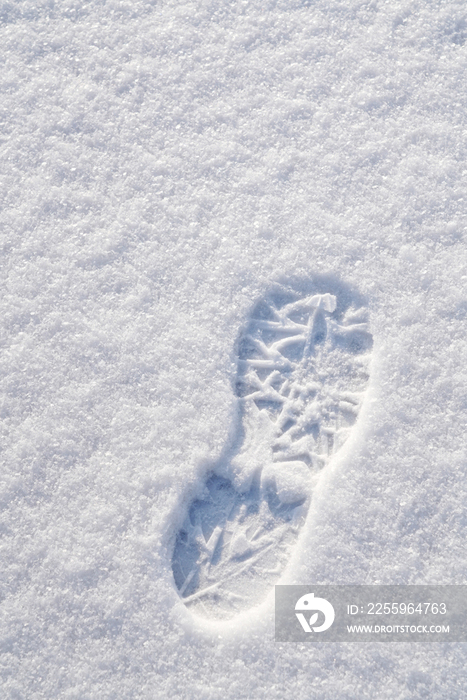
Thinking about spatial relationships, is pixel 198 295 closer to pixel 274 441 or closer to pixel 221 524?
pixel 274 441

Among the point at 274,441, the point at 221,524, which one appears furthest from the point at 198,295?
the point at 221,524

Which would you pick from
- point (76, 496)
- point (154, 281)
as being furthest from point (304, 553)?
point (154, 281)

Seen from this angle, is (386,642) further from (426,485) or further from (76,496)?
(76,496)

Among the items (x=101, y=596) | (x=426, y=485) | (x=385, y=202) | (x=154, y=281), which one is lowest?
(x=101, y=596)
